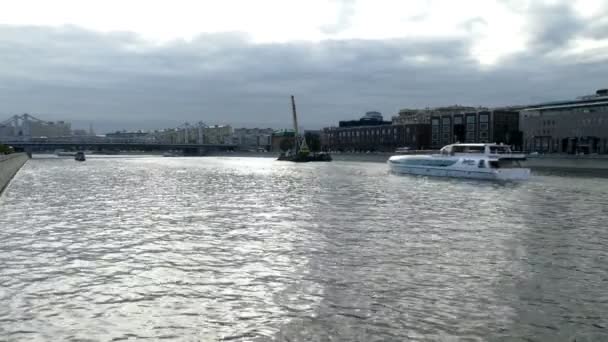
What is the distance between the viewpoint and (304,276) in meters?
13.4

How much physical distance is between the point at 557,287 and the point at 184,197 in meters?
28.1

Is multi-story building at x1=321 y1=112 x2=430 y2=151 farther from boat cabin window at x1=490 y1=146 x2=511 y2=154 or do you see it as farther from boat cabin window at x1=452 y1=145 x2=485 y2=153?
boat cabin window at x1=490 y1=146 x2=511 y2=154

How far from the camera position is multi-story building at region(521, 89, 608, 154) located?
113500 millimetres

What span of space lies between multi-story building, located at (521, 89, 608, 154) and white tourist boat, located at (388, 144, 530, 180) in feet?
206

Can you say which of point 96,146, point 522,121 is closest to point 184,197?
point 522,121

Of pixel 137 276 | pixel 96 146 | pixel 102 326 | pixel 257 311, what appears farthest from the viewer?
pixel 96 146

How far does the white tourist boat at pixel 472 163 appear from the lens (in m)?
55.4

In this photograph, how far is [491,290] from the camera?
39.7ft

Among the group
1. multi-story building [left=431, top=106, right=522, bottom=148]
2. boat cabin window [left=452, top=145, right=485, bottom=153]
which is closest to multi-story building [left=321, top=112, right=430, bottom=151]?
multi-story building [left=431, top=106, right=522, bottom=148]

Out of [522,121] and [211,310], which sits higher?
[522,121]

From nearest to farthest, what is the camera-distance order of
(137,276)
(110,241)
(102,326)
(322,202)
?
(102,326) < (137,276) < (110,241) < (322,202)

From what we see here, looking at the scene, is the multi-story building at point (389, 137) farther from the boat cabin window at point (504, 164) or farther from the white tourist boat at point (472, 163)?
the boat cabin window at point (504, 164)

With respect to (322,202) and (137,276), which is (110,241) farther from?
(322,202)

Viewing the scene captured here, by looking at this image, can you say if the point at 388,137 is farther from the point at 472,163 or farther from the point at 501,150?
the point at 472,163
